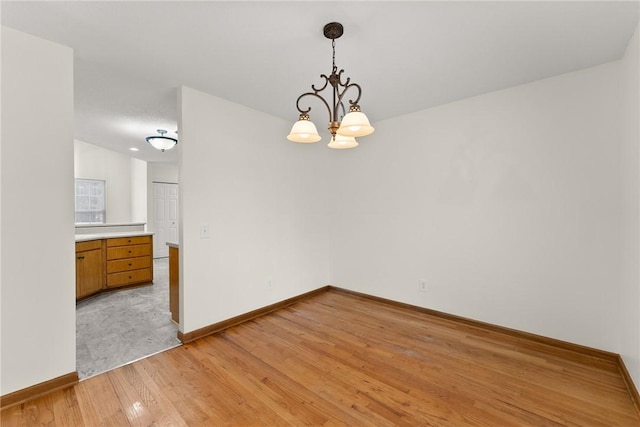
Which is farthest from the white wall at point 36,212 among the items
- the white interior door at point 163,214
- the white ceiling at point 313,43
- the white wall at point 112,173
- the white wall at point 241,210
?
the white interior door at point 163,214

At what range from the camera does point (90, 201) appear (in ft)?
20.2

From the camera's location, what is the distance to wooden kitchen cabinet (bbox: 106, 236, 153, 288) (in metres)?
4.24

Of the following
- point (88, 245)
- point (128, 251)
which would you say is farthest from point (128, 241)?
point (88, 245)

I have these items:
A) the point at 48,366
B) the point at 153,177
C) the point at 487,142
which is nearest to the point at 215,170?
the point at 48,366

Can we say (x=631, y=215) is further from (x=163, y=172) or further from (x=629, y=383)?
(x=163, y=172)

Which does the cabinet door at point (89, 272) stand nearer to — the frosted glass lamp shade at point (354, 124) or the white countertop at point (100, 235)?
the white countertop at point (100, 235)

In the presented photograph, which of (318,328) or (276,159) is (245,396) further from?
(276,159)

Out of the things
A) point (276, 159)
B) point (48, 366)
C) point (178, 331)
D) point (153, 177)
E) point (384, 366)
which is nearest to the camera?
point (48, 366)

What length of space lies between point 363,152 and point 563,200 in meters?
2.31

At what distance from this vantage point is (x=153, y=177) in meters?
7.11

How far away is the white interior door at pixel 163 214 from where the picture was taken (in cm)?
724

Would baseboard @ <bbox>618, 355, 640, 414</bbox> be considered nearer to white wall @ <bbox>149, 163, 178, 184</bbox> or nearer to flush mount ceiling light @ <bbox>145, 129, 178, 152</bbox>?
flush mount ceiling light @ <bbox>145, 129, 178, 152</bbox>

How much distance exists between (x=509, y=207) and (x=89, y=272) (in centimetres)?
547

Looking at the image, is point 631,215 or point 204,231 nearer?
point 631,215
